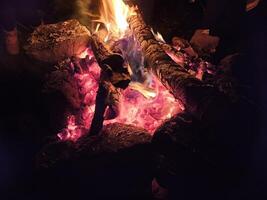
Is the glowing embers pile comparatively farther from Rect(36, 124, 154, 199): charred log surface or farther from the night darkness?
Rect(36, 124, 154, 199): charred log surface

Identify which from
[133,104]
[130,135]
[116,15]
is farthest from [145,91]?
[116,15]

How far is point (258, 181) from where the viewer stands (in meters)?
2.89

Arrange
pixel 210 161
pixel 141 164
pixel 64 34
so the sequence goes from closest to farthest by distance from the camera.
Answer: pixel 210 161 < pixel 141 164 < pixel 64 34

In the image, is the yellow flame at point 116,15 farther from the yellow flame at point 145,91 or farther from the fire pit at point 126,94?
the yellow flame at point 145,91

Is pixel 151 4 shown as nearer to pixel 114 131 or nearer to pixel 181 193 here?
pixel 114 131

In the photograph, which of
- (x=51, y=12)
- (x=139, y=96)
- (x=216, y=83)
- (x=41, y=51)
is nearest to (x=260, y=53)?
(x=216, y=83)

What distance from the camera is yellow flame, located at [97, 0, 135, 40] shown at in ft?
14.2

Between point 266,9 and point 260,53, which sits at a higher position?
point 266,9

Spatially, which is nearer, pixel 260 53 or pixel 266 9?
pixel 260 53

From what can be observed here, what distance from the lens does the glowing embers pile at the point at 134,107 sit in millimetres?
3557

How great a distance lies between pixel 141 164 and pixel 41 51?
5.58ft

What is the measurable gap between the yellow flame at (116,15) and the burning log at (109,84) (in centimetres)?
101

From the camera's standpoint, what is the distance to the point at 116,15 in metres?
4.38

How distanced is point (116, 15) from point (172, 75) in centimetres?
148
